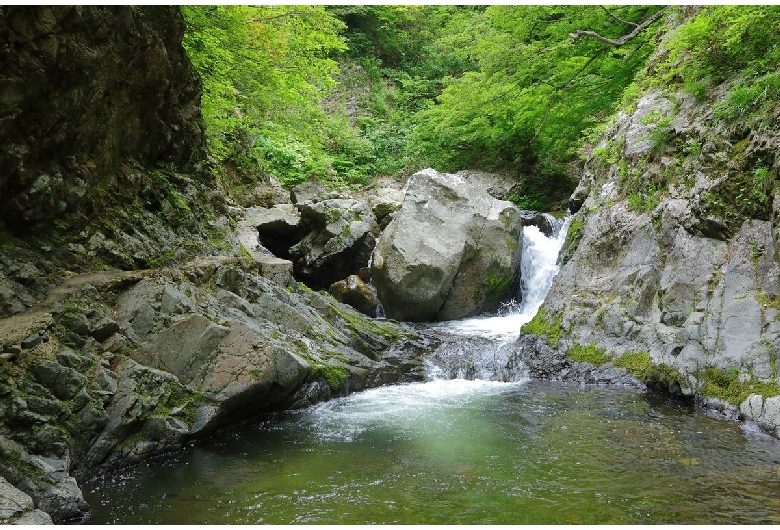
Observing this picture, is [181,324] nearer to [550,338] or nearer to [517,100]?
[550,338]

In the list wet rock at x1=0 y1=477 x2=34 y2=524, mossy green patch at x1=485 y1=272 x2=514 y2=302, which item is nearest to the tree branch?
mossy green patch at x1=485 y1=272 x2=514 y2=302

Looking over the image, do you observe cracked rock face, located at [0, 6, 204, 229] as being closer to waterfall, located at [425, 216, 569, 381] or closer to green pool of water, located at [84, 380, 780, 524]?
green pool of water, located at [84, 380, 780, 524]

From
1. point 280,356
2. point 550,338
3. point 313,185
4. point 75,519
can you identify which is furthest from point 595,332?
point 313,185

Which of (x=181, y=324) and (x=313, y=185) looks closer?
(x=181, y=324)

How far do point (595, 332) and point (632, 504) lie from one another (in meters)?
5.02

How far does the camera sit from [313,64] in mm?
11820

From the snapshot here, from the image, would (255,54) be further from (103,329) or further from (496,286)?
(496,286)

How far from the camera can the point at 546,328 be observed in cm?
1030

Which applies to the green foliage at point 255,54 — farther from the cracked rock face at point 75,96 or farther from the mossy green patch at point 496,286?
the mossy green patch at point 496,286

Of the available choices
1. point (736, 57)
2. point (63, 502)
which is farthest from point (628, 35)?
point (63, 502)

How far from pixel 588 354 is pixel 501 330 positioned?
10.8ft

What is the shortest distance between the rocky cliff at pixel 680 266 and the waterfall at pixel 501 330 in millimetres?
628

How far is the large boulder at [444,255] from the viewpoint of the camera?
13391 millimetres

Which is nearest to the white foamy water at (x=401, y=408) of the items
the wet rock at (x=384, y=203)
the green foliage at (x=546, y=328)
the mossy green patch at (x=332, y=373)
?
the mossy green patch at (x=332, y=373)
